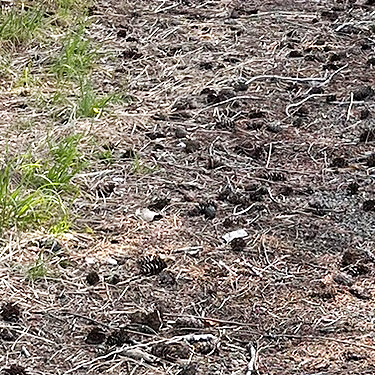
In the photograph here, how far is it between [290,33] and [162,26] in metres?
0.72

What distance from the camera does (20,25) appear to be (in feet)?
16.0

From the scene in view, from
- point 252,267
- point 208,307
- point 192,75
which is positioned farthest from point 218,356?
point 192,75

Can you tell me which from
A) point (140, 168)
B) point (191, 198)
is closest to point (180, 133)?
point (140, 168)

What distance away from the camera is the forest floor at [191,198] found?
2.69 m

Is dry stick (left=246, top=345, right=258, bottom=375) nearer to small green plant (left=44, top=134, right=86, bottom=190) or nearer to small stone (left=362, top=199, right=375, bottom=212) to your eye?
small stone (left=362, top=199, right=375, bottom=212)

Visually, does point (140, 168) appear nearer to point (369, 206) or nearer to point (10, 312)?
point (369, 206)

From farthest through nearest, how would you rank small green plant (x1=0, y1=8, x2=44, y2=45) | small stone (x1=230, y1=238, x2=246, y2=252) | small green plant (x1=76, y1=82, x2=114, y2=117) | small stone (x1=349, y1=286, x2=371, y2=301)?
small green plant (x1=0, y1=8, x2=44, y2=45) → small green plant (x1=76, y1=82, x2=114, y2=117) → small stone (x1=230, y1=238, x2=246, y2=252) → small stone (x1=349, y1=286, x2=371, y2=301)

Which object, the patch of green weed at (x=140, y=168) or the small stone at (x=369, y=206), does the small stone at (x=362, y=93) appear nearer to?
the small stone at (x=369, y=206)

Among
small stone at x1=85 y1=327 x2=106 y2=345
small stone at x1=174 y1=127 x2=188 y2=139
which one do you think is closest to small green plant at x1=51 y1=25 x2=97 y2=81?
small stone at x1=174 y1=127 x2=188 y2=139

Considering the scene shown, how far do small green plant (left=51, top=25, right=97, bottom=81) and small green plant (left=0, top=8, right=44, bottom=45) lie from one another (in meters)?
0.20

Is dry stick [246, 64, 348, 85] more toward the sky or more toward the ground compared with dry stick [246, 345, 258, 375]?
more toward the sky

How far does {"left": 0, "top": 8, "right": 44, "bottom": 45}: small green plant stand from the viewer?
4.78 metres

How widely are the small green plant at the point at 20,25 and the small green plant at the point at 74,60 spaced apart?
0.20m

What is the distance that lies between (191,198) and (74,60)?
1434 mm
